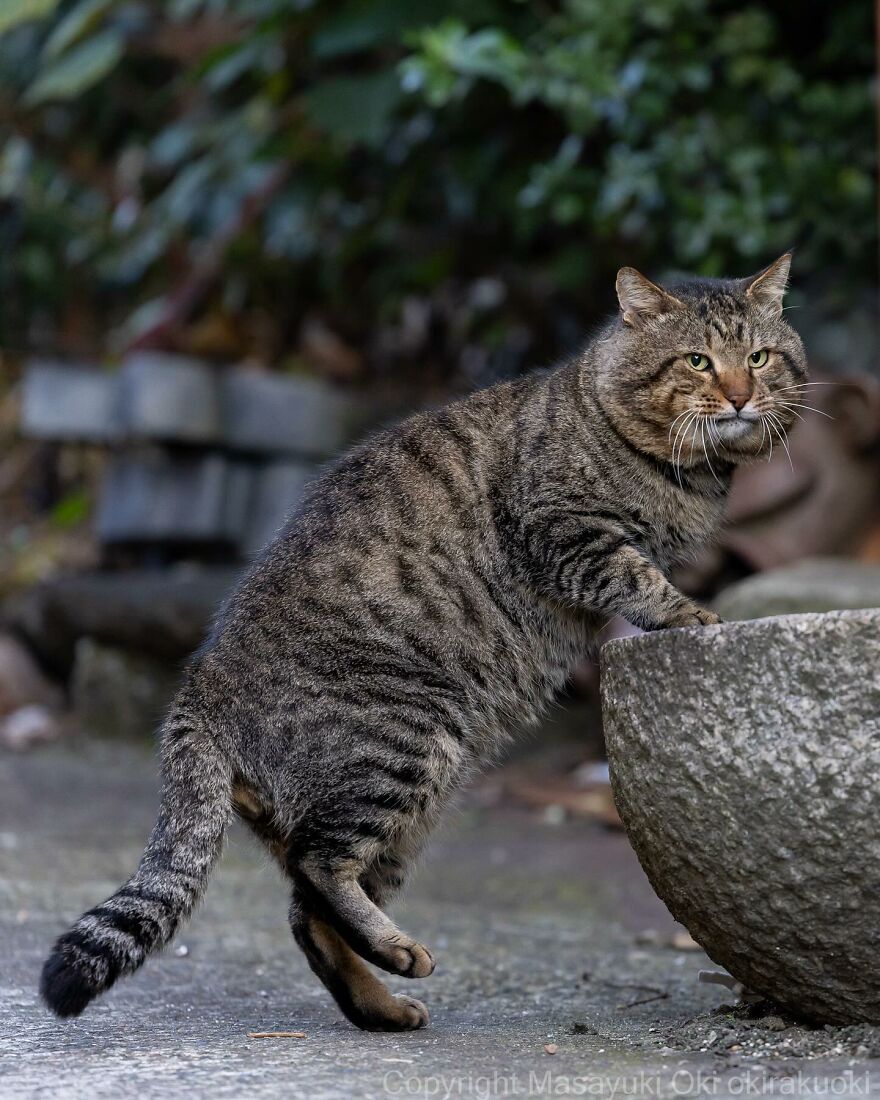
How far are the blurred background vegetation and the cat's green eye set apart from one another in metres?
2.50

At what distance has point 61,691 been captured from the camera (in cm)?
718

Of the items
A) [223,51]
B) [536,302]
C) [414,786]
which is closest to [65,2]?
[223,51]

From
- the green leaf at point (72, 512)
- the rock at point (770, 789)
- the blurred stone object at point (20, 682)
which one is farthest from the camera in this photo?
the green leaf at point (72, 512)

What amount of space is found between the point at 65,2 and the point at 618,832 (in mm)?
→ 5078

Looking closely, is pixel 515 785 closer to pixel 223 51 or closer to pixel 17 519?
pixel 223 51

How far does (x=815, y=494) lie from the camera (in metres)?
5.27

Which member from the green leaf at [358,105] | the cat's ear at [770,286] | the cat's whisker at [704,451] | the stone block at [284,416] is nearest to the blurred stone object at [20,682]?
the stone block at [284,416]

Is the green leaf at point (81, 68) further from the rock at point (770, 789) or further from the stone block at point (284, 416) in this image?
the rock at point (770, 789)

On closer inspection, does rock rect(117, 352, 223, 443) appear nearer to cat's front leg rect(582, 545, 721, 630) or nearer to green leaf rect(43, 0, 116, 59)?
green leaf rect(43, 0, 116, 59)

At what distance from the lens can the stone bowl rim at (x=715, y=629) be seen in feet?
6.36

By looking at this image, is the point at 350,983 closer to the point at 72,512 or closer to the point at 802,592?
the point at 802,592

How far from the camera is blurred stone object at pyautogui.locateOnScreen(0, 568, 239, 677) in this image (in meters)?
6.15

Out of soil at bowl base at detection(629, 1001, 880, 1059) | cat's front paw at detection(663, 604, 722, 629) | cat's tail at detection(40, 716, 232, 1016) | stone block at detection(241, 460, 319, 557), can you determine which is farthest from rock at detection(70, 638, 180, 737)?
soil at bowl base at detection(629, 1001, 880, 1059)

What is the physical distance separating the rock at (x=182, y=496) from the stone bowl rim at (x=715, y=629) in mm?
4729
